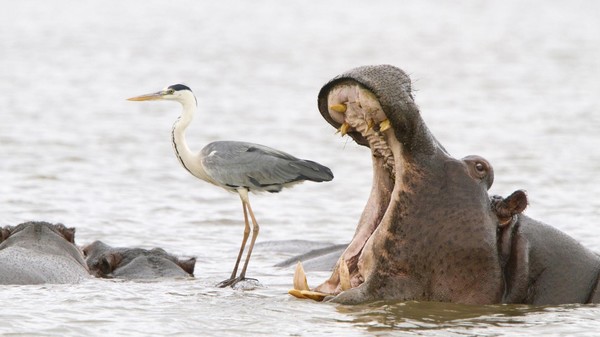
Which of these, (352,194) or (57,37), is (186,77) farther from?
(352,194)

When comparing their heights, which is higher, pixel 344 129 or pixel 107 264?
pixel 344 129

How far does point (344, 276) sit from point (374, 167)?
0.51 metres

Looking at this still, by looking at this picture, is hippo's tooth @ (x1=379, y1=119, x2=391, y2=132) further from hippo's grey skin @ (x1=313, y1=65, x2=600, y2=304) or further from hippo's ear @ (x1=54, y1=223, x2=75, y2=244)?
hippo's ear @ (x1=54, y1=223, x2=75, y2=244)

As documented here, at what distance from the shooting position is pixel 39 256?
23.1ft

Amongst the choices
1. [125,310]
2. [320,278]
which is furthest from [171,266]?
[125,310]

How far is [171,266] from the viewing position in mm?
7707

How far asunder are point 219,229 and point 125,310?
12.2 ft

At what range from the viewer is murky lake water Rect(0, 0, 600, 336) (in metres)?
6.09

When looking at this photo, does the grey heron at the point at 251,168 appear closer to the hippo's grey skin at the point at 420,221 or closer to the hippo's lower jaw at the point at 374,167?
the hippo's lower jaw at the point at 374,167

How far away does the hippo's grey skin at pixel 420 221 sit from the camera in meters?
5.59

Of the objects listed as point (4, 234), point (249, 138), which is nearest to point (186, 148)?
point (4, 234)

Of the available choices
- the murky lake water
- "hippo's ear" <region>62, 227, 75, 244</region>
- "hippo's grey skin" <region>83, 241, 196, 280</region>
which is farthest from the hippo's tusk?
"hippo's ear" <region>62, 227, 75, 244</region>

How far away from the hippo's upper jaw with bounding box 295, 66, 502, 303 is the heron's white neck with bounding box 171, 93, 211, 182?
2976 mm

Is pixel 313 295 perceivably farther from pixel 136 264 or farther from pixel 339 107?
pixel 136 264
